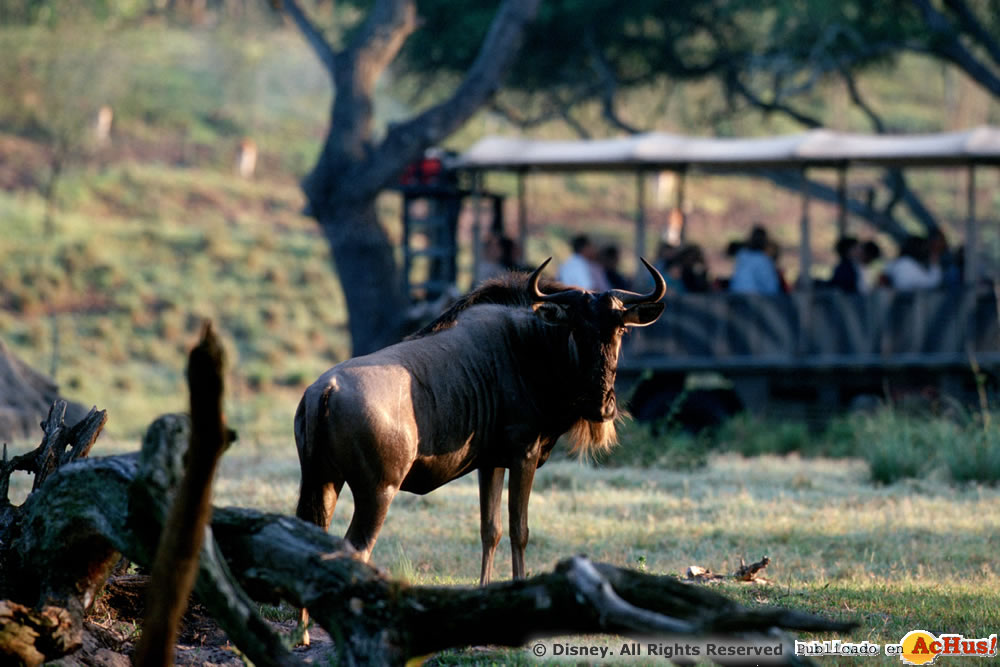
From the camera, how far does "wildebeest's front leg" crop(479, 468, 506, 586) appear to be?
278 inches

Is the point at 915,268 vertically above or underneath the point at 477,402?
above

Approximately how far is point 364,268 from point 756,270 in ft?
18.4

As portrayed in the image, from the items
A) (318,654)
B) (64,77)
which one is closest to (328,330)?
(64,77)

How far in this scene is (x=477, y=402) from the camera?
687cm

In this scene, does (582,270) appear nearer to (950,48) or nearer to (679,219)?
(679,219)

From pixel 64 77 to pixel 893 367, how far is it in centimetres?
2682

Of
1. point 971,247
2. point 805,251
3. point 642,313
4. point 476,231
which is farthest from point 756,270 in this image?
point 642,313

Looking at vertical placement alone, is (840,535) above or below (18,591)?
below

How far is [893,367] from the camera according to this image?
50.3ft

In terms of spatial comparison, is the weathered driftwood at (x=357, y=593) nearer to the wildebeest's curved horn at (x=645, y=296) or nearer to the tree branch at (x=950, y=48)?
the wildebeest's curved horn at (x=645, y=296)

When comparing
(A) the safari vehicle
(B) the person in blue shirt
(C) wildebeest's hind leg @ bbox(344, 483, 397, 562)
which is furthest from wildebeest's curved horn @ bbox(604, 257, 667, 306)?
(B) the person in blue shirt

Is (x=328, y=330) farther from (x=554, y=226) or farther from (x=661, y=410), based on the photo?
(x=661, y=410)

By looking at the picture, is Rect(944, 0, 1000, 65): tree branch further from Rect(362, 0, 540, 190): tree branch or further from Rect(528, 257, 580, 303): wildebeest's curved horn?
Rect(528, 257, 580, 303): wildebeest's curved horn

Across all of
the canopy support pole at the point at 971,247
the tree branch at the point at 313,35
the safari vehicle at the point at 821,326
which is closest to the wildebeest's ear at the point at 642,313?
the safari vehicle at the point at 821,326
